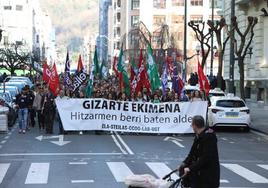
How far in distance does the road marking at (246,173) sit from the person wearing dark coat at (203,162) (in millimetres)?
4815

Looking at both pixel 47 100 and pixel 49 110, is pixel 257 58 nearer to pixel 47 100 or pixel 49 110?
pixel 47 100

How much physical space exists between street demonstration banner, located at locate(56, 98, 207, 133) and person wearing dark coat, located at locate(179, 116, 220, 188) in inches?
603

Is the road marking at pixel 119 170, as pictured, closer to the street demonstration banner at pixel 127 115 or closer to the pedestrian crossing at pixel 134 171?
the pedestrian crossing at pixel 134 171

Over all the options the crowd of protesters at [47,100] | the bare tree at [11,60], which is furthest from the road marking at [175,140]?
the bare tree at [11,60]

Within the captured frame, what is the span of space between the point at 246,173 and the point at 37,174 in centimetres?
435

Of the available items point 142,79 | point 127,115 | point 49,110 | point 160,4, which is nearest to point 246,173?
point 127,115

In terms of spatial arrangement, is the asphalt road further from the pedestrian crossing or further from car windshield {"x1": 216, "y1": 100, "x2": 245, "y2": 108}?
car windshield {"x1": 216, "y1": 100, "x2": 245, "y2": 108}

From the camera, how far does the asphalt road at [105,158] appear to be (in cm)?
1264

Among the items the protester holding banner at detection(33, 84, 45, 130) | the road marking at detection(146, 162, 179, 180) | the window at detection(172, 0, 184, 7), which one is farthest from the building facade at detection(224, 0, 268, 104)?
the window at detection(172, 0, 184, 7)

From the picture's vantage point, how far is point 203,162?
811 cm

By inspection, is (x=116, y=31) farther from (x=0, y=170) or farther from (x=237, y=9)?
(x=0, y=170)

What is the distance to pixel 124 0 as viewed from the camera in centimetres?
12681

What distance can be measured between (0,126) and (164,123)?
5794 millimetres

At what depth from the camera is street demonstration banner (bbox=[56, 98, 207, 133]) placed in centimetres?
2361
